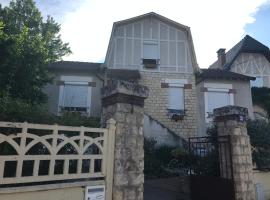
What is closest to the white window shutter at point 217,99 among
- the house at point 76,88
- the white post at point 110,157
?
the house at point 76,88

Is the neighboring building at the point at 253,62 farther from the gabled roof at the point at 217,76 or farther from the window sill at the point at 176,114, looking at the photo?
the window sill at the point at 176,114

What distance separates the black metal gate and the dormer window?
27.0 ft

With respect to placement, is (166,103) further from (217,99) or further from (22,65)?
(22,65)

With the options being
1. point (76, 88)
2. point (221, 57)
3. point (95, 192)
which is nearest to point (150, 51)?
point (76, 88)

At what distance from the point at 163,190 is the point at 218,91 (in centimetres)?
902

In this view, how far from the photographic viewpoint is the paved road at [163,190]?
19.7 ft

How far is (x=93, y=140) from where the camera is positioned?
3777 mm

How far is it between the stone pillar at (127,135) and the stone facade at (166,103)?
28.5 ft

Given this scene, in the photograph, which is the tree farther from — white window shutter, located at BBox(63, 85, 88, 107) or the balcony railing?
the balcony railing

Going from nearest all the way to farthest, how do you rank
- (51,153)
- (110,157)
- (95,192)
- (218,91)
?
(51,153)
(95,192)
(110,157)
(218,91)

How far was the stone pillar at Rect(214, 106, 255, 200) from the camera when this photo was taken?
531cm

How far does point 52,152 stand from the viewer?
11.3ft

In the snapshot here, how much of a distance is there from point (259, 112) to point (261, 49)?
16.1 ft

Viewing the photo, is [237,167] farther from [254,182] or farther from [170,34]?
[170,34]
